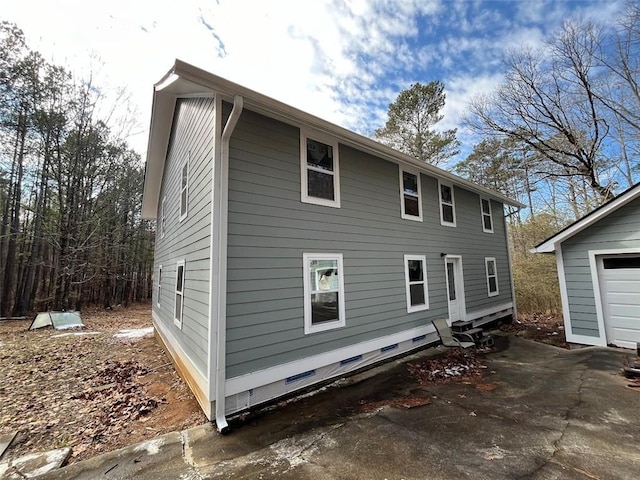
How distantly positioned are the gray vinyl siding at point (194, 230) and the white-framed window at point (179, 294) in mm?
158

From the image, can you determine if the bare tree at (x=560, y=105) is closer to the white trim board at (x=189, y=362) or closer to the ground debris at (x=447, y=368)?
the ground debris at (x=447, y=368)

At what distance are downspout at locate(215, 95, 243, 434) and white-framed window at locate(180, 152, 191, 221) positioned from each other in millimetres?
2164

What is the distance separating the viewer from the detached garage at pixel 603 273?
638 cm

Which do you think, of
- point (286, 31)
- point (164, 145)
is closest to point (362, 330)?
point (286, 31)

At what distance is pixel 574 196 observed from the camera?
12.8 m

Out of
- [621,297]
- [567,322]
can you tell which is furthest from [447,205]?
[621,297]

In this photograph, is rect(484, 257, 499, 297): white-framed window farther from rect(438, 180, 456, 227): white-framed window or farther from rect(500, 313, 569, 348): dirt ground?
rect(438, 180, 456, 227): white-framed window

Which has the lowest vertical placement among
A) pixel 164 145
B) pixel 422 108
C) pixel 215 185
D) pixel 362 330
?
pixel 362 330

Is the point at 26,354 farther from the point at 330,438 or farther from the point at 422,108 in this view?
the point at 422,108

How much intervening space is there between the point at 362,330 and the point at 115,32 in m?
10.6

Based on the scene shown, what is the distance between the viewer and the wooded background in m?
12.5

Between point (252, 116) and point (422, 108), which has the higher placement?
point (422, 108)

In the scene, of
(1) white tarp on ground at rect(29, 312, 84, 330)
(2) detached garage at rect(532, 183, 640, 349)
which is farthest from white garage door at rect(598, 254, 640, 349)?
(1) white tarp on ground at rect(29, 312, 84, 330)

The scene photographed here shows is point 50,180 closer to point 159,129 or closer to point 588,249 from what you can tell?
point 159,129
